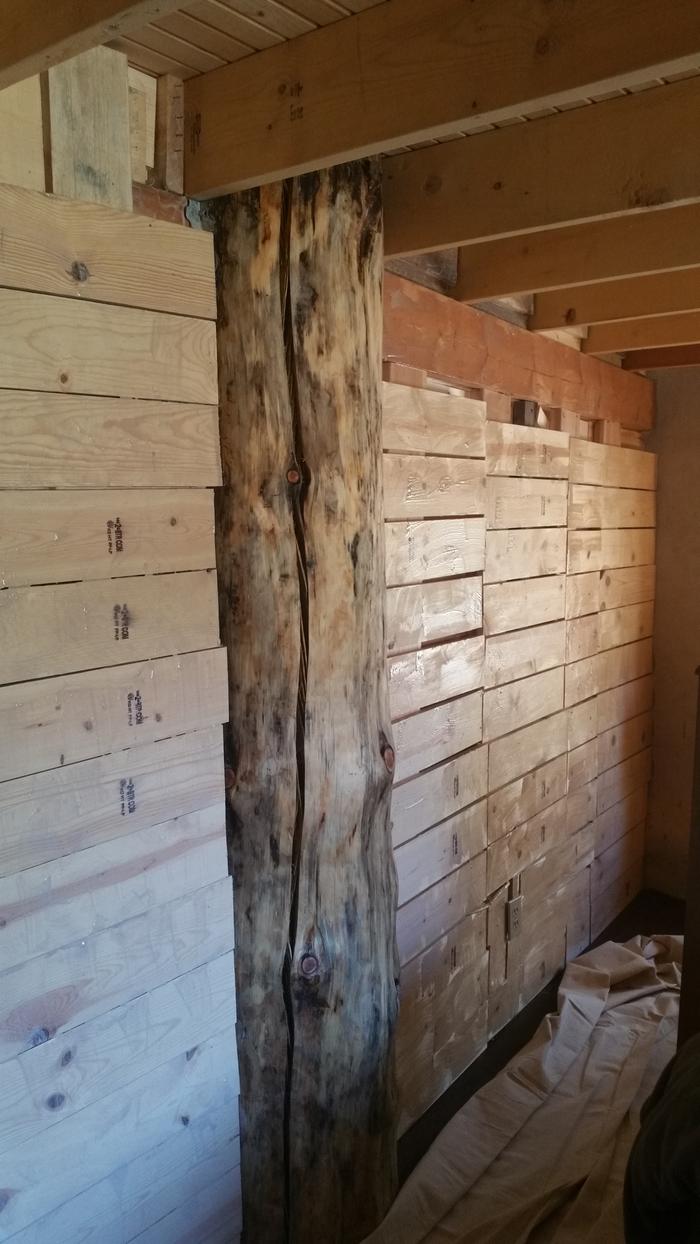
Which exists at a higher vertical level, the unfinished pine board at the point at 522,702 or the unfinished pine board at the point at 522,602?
the unfinished pine board at the point at 522,602

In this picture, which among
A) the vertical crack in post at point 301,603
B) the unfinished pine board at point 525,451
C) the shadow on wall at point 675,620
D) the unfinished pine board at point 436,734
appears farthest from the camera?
the shadow on wall at point 675,620

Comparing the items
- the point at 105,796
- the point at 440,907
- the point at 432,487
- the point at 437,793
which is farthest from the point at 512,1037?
the point at 105,796

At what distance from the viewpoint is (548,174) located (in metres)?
1.75

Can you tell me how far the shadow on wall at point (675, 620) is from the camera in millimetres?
3863

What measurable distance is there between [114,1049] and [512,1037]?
186 cm

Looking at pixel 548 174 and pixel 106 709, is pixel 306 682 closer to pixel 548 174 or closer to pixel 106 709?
pixel 106 709

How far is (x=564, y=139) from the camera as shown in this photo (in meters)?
1.72

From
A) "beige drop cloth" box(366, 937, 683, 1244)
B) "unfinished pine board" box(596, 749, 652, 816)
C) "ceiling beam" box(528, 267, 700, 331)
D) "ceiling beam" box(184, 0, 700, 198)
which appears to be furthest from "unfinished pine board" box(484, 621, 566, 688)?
"ceiling beam" box(184, 0, 700, 198)

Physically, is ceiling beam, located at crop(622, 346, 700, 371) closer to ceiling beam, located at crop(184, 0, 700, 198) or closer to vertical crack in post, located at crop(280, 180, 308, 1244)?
vertical crack in post, located at crop(280, 180, 308, 1244)

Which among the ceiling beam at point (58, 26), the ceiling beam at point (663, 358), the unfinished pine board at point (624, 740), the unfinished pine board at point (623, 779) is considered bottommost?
the unfinished pine board at point (623, 779)

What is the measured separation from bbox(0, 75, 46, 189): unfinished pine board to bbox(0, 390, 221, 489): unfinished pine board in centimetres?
27

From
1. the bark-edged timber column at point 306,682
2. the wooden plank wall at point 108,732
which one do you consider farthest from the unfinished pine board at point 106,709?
the bark-edged timber column at point 306,682

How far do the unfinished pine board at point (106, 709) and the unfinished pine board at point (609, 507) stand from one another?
A: 1940 mm

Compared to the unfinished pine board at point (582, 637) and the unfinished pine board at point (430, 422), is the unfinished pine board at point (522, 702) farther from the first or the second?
the unfinished pine board at point (430, 422)
